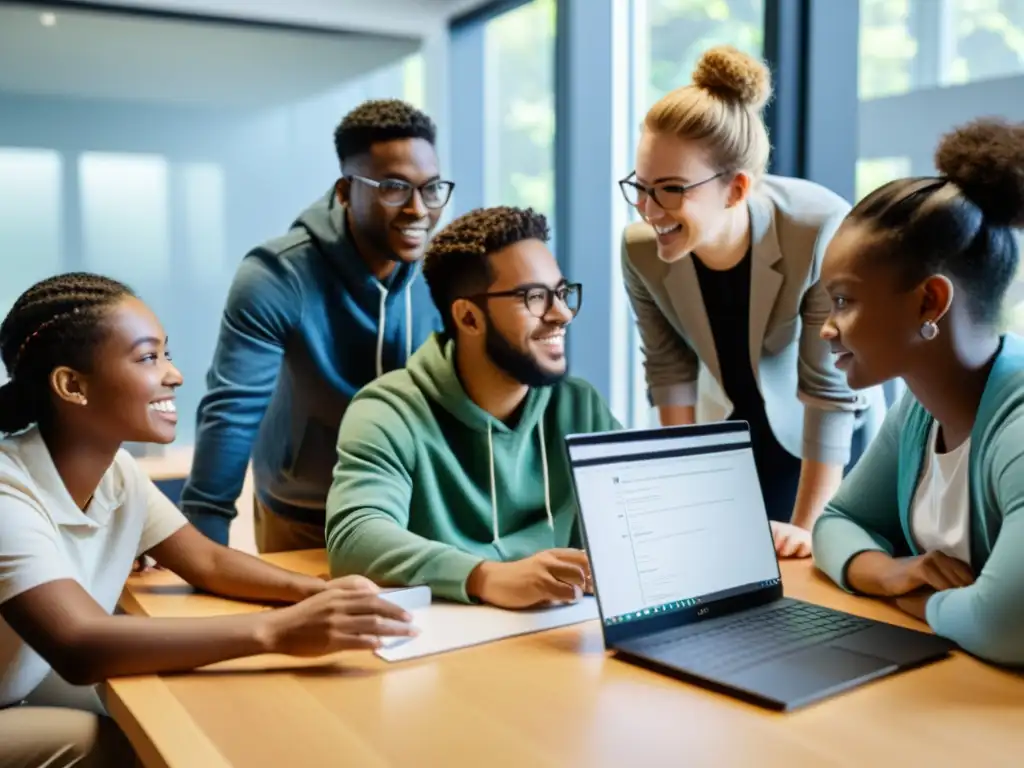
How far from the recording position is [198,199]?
3.56 metres

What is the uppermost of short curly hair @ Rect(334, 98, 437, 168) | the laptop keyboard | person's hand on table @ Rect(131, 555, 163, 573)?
short curly hair @ Rect(334, 98, 437, 168)

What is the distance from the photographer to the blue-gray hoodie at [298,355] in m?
1.76

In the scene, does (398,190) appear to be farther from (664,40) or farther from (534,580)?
(664,40)

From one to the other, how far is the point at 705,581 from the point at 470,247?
23.8 inches

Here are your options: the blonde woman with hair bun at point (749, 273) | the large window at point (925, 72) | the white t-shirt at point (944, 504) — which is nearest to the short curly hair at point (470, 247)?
the blonde woman with hair bun at point (749, 273)

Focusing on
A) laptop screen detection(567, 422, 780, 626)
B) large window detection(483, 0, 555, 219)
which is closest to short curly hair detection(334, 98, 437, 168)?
laptop screen detection(567, 422, 780, 626)

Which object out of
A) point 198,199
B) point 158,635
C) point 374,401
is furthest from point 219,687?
point 198,199

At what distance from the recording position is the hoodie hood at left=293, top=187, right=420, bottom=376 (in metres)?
1.85

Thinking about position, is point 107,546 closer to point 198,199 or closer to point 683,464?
point 683,464

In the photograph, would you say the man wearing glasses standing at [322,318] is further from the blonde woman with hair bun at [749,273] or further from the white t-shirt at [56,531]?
the blonde woman with hair bun at [749,273]

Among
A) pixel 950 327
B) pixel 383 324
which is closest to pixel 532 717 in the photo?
pixel 950 327

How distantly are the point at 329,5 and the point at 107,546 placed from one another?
276 cm

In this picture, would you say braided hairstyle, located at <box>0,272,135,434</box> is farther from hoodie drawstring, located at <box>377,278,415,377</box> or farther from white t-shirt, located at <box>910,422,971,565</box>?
white t-shirt, located at <box>910,422,971,565</box>

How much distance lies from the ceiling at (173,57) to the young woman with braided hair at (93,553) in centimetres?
234
